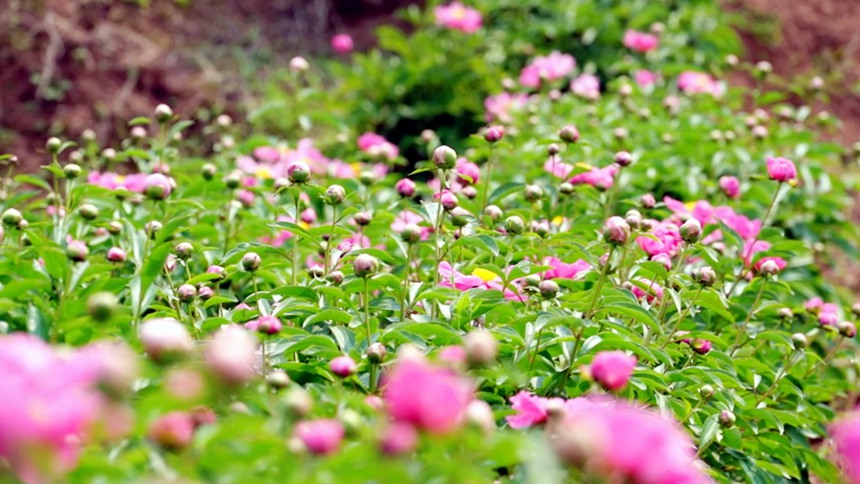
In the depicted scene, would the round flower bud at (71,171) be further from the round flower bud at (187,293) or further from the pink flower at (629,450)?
the pink flower at (629,450)

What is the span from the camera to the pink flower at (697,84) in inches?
148

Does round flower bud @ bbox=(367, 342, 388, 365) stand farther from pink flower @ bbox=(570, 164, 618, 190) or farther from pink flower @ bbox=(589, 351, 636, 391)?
pink flower @ bbox=(570, 164, 618, 190)

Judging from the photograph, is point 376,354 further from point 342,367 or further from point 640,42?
point 640,42

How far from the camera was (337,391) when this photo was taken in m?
1.11

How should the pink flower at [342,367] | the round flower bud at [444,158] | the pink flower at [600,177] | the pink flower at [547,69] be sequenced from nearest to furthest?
the pink flower at [342,367] < the round flower bud at [444,158] < the pink flower at [600,177] < the pink flower at [547,69]

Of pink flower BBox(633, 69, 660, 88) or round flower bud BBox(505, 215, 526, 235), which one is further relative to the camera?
pink flower BBox(633, 69, 660, 88)

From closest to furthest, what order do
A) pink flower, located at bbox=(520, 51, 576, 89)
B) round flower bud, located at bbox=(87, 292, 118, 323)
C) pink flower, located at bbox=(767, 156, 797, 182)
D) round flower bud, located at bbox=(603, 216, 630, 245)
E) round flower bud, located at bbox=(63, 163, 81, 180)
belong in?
1. round flower bud, located at bbox=(87, 292, 118, 323)
2. round flower bud, located at bbox=(603, 216, 630, 245)
3. round flower bud, located at bbox=(63, 163, 81, 180)
4. pink flower, located at bbox=(767, 156, 797, 182)
5. pink flower, located at bbox=(520, 51, 576, 89)

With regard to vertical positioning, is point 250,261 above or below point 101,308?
below

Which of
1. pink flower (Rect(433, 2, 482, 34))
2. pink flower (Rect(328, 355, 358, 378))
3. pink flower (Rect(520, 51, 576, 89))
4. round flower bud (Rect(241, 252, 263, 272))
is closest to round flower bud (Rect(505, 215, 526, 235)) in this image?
round flower bud (Rect(241, 252, 263, 272))

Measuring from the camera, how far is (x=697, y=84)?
3.79 m

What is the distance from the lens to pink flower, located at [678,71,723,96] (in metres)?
3.76

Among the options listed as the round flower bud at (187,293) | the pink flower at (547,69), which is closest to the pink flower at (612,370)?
the round flower bud at (187,293)

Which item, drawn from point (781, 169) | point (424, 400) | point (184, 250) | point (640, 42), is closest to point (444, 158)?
point (184, 250)

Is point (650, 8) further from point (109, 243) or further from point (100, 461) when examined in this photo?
point (100, 461)
